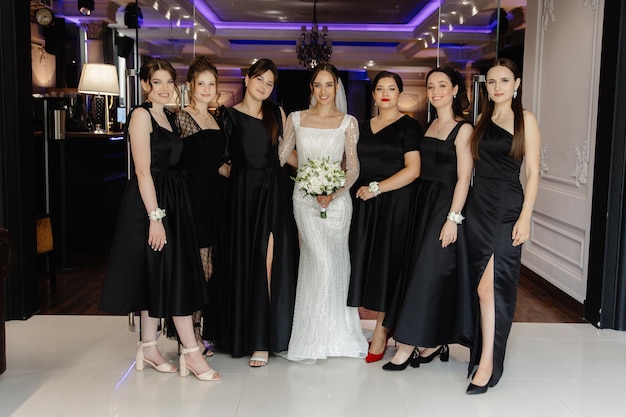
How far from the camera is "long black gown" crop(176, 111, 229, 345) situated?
4094mm

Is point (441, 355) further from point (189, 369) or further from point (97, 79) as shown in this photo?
point (97, 79)

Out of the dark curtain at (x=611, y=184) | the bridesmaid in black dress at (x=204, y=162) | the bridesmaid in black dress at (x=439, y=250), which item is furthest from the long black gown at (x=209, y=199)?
the dark curtain at (x=611, y=184)

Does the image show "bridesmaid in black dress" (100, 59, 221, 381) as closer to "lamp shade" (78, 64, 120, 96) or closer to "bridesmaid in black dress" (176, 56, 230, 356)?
"bridesmaid in black dress" (176, 56, 230, 356)

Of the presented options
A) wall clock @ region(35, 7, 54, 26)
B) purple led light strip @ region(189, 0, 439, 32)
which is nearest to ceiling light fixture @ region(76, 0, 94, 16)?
wall clock @ region(35, 7, 54, 26)

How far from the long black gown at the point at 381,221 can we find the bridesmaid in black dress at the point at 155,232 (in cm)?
104

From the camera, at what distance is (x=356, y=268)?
4438 millimetres

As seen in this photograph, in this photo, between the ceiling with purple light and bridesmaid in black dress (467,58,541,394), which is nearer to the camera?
bridesmaid in black dress (467,58,541,394)

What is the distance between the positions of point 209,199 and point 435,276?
138 centimetres

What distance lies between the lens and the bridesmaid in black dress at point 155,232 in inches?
152

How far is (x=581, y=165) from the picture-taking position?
5.86 m

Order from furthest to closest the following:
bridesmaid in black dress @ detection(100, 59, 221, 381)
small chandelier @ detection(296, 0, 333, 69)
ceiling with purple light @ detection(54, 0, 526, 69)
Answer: small chandelier @ detection(296, 0, 333, 69), ceiling with purple light @ detection(54, 0, 526, 69), bridesmaid in black dress @ detection(100, 59, 221, 381)

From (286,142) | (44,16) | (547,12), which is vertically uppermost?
(44,16)

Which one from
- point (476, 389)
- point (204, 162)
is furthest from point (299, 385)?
point (204, 162)

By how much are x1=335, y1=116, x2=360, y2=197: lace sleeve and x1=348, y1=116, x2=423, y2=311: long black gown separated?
33 mm
